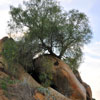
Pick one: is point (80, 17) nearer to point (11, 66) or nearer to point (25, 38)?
point (25, 38)

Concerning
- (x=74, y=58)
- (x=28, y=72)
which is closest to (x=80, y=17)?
(x=74, y=58)

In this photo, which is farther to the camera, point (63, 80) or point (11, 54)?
point (63, 80)

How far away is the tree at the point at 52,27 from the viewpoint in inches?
901

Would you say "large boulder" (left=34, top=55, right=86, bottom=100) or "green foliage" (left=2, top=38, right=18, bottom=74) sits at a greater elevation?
"green foliage" (left=2, top=38, right=18, bottom=74)

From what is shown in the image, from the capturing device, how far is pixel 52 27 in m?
23.0

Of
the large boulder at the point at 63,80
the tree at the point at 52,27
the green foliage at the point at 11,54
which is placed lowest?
the large boulder at the point at 63,80

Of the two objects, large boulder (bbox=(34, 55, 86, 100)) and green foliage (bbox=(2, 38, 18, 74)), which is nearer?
green foliage (bbox=(2, 38, 18, 74))

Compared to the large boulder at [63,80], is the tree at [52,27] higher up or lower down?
higher up

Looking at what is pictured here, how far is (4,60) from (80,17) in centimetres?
911

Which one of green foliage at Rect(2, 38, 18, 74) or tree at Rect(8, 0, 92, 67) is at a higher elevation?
tree at Rect(8, 0, 92, 67)

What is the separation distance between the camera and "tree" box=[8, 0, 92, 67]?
2289 cm

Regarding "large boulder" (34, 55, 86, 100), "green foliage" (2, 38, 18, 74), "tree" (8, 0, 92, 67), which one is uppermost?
"tree" (8, 0, 92, 67)

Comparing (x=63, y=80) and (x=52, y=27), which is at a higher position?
(x=52, y=27)

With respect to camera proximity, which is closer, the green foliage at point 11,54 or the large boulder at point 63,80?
the green foliage at point 11,54
